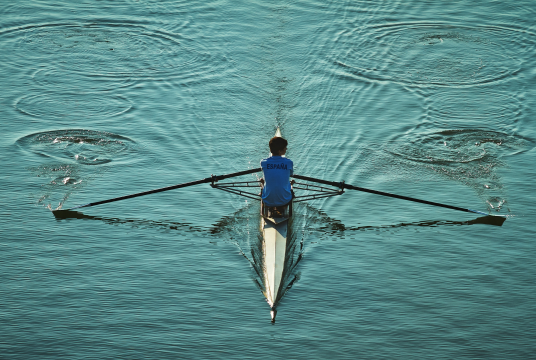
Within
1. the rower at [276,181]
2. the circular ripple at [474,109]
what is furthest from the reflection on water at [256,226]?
the circular ripple at [474,109]

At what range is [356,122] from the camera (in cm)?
1428

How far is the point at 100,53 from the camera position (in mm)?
17000

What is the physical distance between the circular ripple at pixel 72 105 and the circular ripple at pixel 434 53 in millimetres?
5380

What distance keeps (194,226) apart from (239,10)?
400 inches

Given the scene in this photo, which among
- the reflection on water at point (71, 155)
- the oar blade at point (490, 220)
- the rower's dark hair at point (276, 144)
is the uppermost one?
the reflection on water at point (71, 155)

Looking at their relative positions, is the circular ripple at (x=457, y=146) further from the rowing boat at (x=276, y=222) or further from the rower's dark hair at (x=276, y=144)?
the rower's dark hair at (x=276, y=144)

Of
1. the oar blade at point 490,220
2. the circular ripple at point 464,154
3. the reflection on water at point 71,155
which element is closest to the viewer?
the oar blade at point 490,220

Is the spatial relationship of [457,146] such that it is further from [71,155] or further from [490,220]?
[71,155]

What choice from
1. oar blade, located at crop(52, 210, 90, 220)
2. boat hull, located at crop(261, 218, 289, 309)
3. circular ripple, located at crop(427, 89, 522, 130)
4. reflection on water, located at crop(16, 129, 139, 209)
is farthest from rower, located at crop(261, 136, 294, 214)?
circular ripple, located at crop(427, 89, 522, 130)

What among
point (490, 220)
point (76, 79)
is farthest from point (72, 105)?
point (490, 220)

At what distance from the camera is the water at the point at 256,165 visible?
887 cm

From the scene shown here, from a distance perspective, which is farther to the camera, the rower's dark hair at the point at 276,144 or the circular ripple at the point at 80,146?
the circular ripple at the point at 80,146

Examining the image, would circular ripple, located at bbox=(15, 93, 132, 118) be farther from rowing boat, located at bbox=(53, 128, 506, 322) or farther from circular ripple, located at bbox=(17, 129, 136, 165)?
rowing boat, located at bbox=(53, 128, 506, 322)

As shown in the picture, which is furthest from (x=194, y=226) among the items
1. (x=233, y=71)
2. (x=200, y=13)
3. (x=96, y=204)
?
(x=200, y=13)
